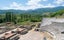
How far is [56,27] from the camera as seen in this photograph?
1308cm

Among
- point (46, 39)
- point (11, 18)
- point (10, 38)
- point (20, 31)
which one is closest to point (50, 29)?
point (46, 39)

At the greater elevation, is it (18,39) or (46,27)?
(46,27)

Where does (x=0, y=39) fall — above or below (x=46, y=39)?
below

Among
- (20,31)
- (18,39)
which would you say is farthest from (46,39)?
(20,31)

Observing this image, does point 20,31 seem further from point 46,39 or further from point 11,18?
point 11,18

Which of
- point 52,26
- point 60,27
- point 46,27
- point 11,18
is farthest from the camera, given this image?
point 11,18

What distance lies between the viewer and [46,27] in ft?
47.8

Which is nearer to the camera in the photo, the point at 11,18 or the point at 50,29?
the point at 50,29

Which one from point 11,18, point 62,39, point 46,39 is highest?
point 62,39

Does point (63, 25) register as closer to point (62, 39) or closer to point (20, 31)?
point (62, 39)

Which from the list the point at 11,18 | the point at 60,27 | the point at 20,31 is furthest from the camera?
the point at 11,18

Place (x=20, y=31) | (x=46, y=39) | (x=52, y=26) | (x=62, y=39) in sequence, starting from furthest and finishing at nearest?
(x=20, y=31) → (x=52, y=26) → (x=46, y=39) → (x=62, y=39)

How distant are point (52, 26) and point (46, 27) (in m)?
1.11

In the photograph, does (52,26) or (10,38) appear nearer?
(52,26)
